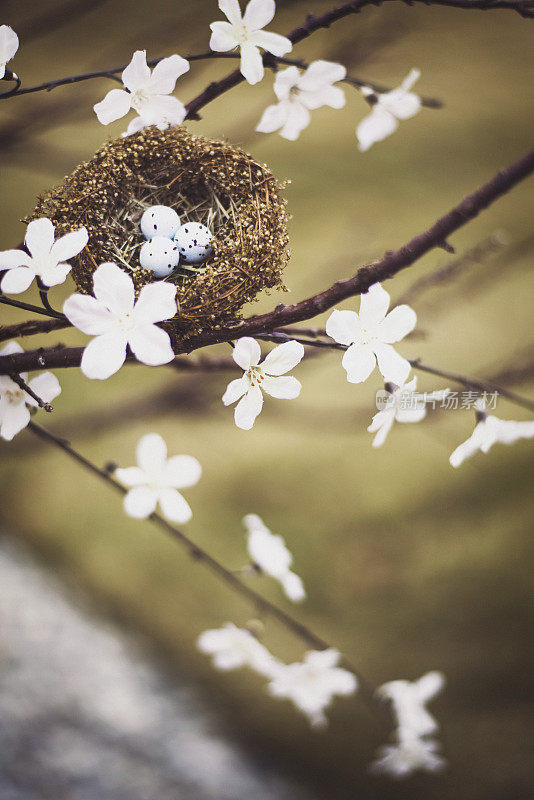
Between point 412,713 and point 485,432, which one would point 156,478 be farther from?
point 412,713

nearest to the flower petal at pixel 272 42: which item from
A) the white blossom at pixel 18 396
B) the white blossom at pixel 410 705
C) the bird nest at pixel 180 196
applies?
the bird nest at pixel 180 196

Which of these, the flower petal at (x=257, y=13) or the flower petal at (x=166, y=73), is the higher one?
the flower petal at (x=257, y=13)

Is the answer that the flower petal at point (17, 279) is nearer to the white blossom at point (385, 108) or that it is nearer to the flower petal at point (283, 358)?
the flower petal at point (283, 358)

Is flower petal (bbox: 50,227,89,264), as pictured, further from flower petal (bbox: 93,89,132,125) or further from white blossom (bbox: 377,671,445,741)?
white blossom (bbox: 377,671,445,741)

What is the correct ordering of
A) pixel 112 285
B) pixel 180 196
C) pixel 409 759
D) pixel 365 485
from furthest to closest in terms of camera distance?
pixel 365 485, pixel 409 759, pixel 180 196, pixel 112 285

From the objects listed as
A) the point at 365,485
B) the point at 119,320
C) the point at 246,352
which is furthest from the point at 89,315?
the point at 365,485
